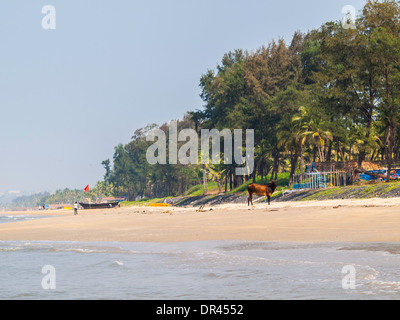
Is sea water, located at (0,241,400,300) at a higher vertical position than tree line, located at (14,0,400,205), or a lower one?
lower

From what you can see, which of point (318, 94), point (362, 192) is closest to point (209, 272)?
point (362, 192)

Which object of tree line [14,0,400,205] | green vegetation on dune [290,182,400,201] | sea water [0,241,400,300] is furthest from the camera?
tree line [14,0,400,205]

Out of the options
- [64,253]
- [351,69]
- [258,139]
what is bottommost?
[64,253]

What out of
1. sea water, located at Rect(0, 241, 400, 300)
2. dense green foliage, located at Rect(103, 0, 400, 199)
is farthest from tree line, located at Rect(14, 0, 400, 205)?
sea water, located at Rect(0, 241, 400, 300)

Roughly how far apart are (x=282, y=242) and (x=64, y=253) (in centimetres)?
642

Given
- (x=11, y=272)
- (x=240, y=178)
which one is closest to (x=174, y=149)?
(x=240, y=178)

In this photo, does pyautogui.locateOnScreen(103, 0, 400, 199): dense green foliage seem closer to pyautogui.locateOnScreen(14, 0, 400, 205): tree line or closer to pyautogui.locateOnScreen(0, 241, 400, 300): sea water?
pyautogui.locateOnScreen(14, 0, 400, 205): tree line

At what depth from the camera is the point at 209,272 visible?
10.3m

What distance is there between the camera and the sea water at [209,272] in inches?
324

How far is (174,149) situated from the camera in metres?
120

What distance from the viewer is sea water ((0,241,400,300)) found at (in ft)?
27.0

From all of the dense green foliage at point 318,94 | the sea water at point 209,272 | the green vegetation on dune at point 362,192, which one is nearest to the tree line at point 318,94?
the dense green foliage at point 318,94

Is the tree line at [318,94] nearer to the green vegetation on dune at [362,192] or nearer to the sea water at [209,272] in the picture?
the green vegetation on dune at [362,192]
